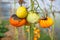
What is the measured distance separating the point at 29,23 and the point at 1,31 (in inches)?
20.8

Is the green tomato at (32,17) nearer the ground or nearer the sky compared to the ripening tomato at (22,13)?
nearer the ground

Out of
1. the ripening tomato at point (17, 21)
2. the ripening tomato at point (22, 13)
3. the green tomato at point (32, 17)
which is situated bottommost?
the ripening tomato at point (17, 21)

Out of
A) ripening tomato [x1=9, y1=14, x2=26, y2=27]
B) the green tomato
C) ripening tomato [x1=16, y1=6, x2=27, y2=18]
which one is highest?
ripening tomato [x1=16, y1=6, x2=27, y2=18]

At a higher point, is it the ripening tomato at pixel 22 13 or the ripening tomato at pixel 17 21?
the ripening tomato at pixel 22 13

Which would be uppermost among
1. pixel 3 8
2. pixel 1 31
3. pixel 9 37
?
pixel 3 8

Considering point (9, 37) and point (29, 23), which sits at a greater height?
point (29, 23)

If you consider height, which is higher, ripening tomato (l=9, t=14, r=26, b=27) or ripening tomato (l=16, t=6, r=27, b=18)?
ripening tomato (l=16, t=6, r=27, b=18)

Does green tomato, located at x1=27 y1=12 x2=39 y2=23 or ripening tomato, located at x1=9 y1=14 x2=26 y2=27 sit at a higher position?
green tomato, located at x1=27 y1=12 x2=39 y2=23

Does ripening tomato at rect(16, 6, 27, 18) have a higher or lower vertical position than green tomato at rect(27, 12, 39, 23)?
higher

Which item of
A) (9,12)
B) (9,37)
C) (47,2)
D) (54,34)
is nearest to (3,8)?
(9,12)

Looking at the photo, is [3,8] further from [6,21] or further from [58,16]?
[58,16]

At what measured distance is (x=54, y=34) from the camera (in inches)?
51.6

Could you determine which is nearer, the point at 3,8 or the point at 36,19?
the point at 36,19

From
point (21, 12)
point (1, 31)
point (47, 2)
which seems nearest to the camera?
point (21, 12)
